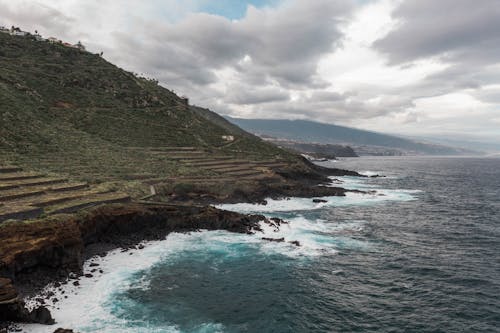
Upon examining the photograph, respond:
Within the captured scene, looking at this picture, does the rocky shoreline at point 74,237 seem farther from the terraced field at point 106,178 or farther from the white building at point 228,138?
the white building at point 228,138

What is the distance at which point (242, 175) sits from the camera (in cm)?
9319

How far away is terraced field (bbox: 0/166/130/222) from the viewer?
135 feet

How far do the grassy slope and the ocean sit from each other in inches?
1359

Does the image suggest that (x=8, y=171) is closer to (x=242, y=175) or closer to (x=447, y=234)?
(x=242, y=175)

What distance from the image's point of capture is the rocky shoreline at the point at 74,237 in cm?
2845

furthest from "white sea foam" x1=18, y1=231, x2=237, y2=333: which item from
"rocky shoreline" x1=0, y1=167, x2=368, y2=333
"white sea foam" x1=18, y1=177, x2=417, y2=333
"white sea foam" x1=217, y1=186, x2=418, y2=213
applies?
"white sea foam" x1=217, y1=186, x2=418, y2=213

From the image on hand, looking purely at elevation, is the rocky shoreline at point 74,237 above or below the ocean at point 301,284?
above

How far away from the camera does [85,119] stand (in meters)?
118

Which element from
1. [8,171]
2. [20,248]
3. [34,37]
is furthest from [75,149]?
[34,37]

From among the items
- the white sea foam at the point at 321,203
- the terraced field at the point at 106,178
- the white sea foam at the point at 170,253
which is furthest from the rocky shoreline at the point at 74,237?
the white sea foam at the point at 321,203

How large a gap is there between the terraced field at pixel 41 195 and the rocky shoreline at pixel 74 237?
283 centimetres

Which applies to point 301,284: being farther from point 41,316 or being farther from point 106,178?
point 106,178

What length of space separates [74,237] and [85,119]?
91591mm

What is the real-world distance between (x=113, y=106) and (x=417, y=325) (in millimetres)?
130984
